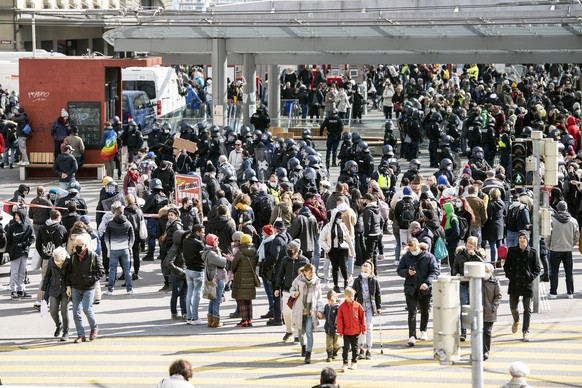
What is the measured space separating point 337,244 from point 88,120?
13954 millimetres

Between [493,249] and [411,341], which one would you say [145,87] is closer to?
[493,249]

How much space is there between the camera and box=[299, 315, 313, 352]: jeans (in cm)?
1814

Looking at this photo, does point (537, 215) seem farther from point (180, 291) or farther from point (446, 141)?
point (446, 141)

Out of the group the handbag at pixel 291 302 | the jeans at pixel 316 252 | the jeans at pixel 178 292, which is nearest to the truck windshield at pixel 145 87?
the jeans at pixel 316 252

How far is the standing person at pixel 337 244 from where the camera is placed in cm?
2242

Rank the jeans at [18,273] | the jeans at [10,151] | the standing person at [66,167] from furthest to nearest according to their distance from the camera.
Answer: the jeans at [10,151] → the standing person at [66,167] → the jeans at [18,273]

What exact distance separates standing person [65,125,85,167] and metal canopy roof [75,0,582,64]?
3.83 metres

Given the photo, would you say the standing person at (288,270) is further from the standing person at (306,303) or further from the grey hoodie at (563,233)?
the grey hoodie at (563,233)

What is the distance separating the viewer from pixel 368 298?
18.5m

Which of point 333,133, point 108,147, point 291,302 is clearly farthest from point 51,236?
point 333,133

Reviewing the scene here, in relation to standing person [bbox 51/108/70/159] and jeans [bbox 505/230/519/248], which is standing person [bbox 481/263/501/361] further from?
standing person [bbox 51/108/70/159]

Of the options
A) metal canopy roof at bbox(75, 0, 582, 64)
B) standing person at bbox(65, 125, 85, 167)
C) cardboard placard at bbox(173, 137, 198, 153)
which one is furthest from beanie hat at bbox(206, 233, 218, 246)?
metal canopy roof at bbox(75, 0, 582, 64)

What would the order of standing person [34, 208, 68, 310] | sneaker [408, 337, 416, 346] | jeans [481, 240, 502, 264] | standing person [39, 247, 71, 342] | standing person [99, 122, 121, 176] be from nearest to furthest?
sneaker [408, 337, 416, 346], standing person [39, 247, 71, 342], standing person [34, 208, 68, 310], jeans [481, 240, 502, 264], standing person [99, 122, 121, 176]

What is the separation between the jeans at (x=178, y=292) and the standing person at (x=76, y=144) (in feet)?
42.5
